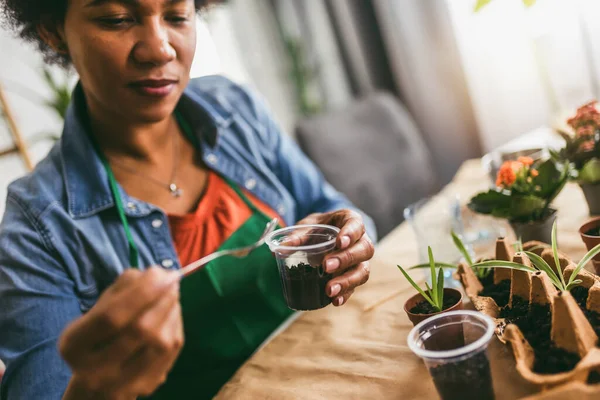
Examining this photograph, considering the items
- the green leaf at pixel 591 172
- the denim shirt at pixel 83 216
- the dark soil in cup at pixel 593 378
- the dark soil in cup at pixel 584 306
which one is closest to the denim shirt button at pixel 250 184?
the denim shirt at pixel 83 216

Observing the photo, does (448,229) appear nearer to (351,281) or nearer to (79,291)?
(351,281)

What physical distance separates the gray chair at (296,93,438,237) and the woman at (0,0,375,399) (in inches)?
24.9

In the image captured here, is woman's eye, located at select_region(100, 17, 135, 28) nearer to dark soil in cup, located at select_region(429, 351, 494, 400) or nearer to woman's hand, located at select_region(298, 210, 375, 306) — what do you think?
woman's hand, located at select_region(298, 210, 375, 306)

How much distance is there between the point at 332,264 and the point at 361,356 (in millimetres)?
181

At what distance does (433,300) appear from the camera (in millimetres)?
933

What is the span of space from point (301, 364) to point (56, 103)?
2.33 metres

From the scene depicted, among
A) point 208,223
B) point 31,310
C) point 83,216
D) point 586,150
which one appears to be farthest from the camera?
point 208,223

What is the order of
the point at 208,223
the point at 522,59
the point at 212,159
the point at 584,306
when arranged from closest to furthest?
the point at 584,306, the point at 208,223, the point at 212,159, the point at 522,59

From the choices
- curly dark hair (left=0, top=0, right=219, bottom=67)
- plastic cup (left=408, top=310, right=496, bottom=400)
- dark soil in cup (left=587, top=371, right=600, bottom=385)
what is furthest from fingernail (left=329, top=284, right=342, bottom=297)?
curly dark hair (left=0, top=0, right=219, bottom=67)

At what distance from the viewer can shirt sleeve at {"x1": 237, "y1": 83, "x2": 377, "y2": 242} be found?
1.76 meters

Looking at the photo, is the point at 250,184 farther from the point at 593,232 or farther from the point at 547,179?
the point at 593,232

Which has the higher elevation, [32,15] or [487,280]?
[32,15]

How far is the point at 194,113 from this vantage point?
66.3 inches

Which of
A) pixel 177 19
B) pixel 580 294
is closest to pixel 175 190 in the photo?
pixel 177 19
